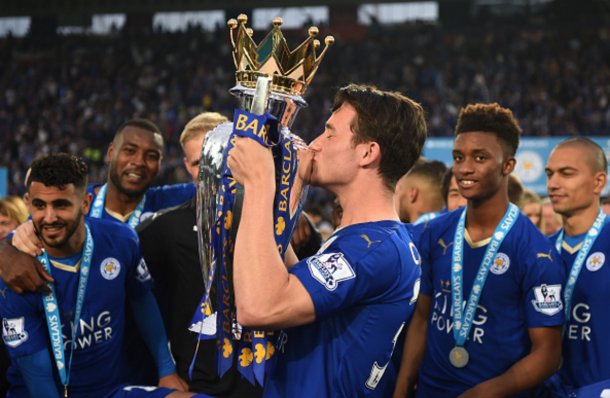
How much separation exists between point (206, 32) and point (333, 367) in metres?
25.2

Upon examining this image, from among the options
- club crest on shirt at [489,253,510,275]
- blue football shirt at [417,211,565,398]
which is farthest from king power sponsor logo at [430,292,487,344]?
club crest on shirt at [489,253,510,275]

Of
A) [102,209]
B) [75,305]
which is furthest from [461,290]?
[102,209]

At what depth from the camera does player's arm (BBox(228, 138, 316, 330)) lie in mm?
1568

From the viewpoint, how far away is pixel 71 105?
70.8 ft

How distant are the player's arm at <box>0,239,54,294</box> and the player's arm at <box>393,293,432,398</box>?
5.68 ft

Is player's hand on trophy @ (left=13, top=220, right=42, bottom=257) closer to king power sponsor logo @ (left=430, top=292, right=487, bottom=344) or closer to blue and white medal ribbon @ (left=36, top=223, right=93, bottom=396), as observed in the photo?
blue and white medal ribbon @ (left=36, top=223, right=93, bottom=396)

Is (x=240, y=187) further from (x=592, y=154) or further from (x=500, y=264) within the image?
(x=592, y=154)

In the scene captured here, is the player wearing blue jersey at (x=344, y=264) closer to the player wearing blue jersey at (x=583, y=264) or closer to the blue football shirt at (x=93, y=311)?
the blue football shirt at (x=93, y=311)

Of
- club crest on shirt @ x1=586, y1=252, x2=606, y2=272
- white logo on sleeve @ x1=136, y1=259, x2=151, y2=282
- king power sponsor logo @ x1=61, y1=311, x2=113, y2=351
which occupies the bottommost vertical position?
king power sponsor logo @ x1=61, y1=311, x2=113, y2=351

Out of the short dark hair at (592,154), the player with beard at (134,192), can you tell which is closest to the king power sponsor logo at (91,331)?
the player with beard at (134,192)

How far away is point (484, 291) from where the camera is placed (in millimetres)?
2834

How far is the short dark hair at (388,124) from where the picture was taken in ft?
6.00

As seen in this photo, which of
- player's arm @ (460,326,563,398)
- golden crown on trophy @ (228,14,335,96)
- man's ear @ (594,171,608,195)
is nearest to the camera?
golden crown on trophy @ (228,14,335,96)

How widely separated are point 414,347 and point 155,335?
1.28 metres
